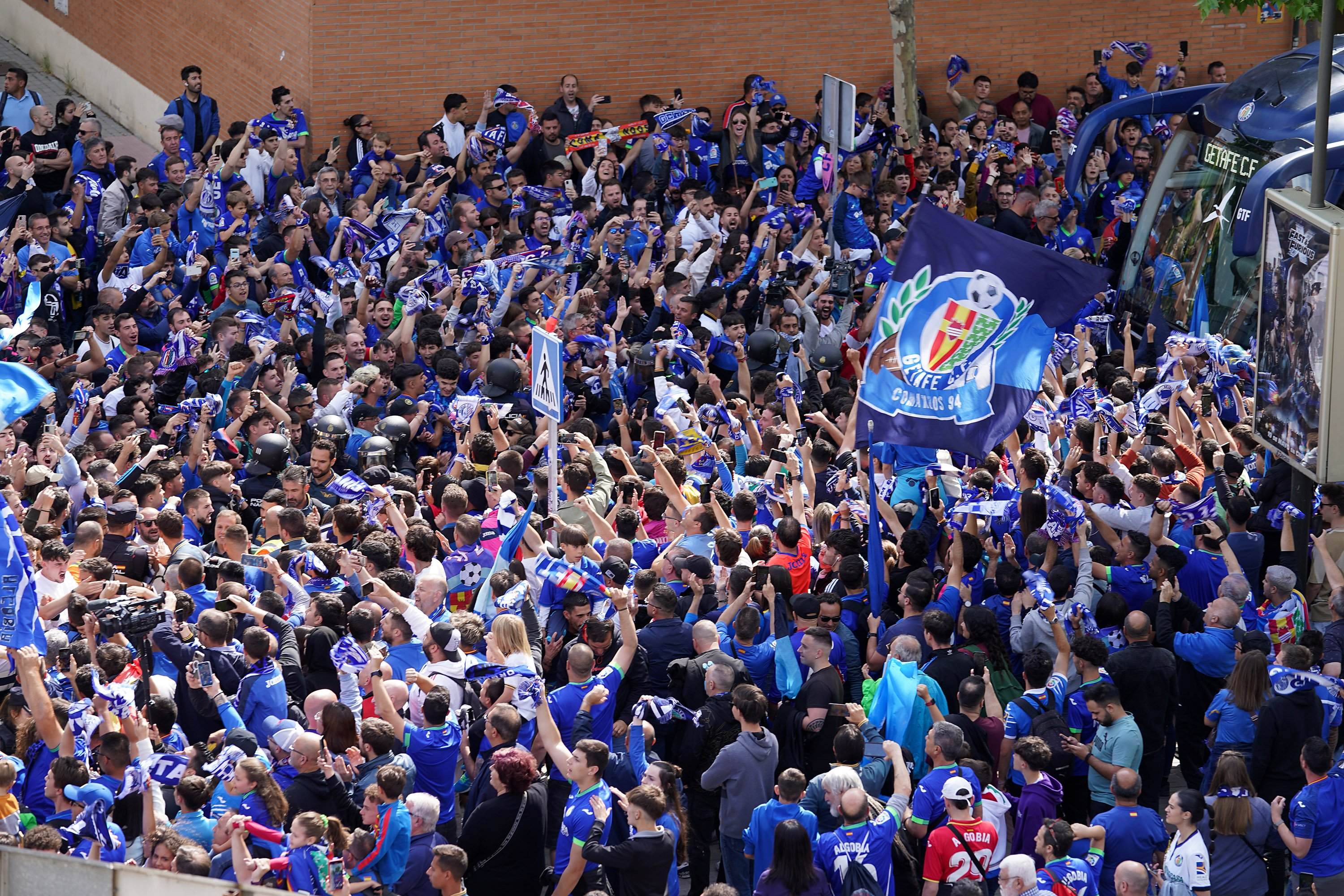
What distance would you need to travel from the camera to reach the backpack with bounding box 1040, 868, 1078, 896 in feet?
25.1

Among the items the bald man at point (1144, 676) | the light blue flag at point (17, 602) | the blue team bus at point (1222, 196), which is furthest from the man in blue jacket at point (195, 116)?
the bald man at point (1144, 676)

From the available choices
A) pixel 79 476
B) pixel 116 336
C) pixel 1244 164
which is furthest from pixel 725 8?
pixel 79 476

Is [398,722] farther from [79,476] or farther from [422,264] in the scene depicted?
[422,264]

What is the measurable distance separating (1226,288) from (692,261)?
4.91 metres

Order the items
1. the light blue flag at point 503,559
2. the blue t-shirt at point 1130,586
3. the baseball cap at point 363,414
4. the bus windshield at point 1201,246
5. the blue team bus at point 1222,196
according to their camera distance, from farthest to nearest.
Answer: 1. the bus windshield at point 1201,246
2. the blue team bus at point 1222,196
3. the baseball cap at point 363,414
4. the blue t-shirt at point 1130,586
5. the light blue flag at point 503,559

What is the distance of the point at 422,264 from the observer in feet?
53.2

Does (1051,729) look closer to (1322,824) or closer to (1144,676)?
(1144,676)

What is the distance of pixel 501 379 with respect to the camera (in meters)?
13.8

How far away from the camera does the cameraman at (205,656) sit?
886 centimetres

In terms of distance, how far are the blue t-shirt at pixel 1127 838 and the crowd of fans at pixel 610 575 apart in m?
0.02

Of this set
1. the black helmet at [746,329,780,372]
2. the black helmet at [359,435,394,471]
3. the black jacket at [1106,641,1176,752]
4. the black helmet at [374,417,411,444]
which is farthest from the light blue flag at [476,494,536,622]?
the black helmet at [746,329,780,372]

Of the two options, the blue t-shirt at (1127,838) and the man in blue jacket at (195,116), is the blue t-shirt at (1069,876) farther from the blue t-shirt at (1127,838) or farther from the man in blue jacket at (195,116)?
the man in blue jacket at (195,116)

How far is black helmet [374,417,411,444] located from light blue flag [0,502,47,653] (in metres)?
3.92

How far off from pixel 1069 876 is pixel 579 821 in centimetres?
222
